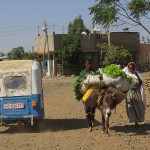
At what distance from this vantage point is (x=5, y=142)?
10.6 m

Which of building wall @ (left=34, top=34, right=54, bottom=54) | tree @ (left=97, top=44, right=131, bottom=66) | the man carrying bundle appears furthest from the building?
the man carrying bundle

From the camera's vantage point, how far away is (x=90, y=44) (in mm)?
56719

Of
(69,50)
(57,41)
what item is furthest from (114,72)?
(57,41)

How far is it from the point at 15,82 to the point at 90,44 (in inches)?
1758

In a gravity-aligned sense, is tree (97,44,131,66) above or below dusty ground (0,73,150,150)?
above

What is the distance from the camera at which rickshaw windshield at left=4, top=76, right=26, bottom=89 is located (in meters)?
12.3

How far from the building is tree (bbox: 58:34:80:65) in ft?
6.46

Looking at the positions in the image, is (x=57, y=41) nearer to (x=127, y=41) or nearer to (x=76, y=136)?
(x=127, y=41)

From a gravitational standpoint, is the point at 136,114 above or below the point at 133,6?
below

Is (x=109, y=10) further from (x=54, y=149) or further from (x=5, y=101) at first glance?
(x=54, y=149)

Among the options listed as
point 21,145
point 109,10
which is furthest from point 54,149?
point 109,10

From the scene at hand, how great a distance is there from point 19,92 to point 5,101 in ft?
1.41

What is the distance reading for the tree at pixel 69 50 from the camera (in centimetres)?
5172

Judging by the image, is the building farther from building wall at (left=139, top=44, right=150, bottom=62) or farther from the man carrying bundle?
the man carrying bundle
